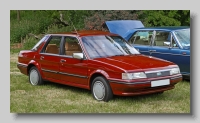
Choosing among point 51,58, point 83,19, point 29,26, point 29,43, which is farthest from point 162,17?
point 51,58

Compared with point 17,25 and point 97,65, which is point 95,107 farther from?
point 17,25

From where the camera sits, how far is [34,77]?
917cm

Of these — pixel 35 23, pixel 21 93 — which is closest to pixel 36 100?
pixel 21 93

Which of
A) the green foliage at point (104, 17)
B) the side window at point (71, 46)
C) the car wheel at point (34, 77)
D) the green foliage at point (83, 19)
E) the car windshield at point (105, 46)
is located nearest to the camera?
the car windshield at point (105, 46)

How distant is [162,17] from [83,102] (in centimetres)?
1344

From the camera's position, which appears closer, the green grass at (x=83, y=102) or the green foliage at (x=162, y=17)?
the green grass at (x=83, y=102)

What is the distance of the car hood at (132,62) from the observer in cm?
683

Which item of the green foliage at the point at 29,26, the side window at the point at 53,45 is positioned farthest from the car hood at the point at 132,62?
the green foliage at the point at 29,26

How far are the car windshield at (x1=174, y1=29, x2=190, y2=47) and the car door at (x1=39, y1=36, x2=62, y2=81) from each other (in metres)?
3.17

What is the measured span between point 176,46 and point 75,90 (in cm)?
294

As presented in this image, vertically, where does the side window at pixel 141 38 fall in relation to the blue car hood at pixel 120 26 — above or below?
below

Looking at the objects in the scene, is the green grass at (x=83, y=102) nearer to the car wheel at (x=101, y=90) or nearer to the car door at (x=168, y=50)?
the car wheel at (x=101, y=90)

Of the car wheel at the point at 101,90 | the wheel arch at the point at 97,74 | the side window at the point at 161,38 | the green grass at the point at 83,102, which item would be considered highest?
the side window at the point at 161,38

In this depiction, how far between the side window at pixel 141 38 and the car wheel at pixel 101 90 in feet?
10.9
